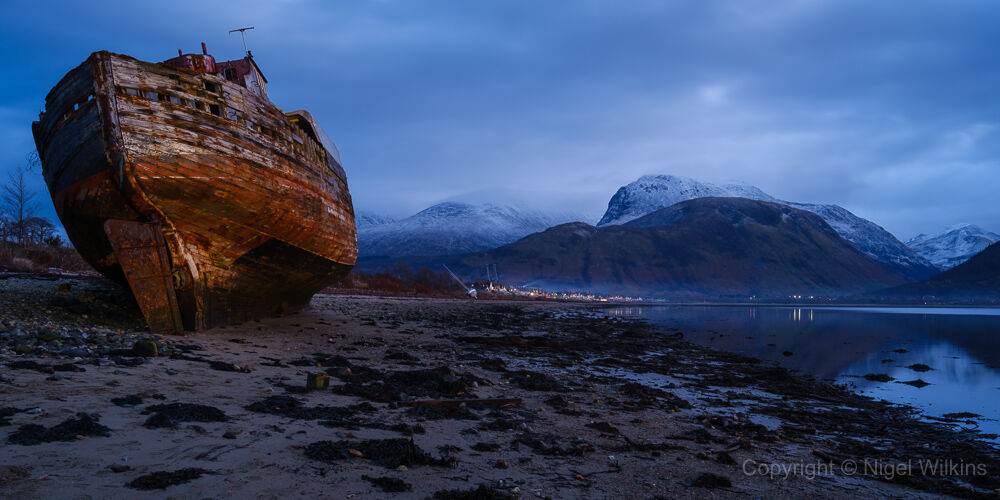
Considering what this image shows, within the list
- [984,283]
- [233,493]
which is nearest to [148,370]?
[233,493]

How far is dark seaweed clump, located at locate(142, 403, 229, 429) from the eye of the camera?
4.46m

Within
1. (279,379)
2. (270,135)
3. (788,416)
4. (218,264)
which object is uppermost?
(270,135)

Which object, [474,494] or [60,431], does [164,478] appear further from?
[474,494]

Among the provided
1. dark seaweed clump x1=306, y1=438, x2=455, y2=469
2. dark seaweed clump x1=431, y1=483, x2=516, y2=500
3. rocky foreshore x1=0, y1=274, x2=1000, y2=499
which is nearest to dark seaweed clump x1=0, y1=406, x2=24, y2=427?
rocky foreshore x1=0, y1=274, x2=1000, y2=499

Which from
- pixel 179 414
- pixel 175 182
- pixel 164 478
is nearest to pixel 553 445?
pixel 164 478

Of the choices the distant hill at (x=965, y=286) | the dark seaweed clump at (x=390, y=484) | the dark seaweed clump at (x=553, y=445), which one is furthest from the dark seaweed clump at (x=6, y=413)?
the distant hill at (x=965, y=286)

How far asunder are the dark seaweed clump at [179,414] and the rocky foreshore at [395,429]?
3 centimetres

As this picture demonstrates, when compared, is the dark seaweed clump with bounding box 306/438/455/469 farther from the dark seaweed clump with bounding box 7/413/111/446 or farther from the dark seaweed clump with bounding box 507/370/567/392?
the dark seaweed clump with bounding box 507/370/567/392

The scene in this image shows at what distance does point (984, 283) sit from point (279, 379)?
19326cm

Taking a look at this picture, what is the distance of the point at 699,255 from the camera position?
190m

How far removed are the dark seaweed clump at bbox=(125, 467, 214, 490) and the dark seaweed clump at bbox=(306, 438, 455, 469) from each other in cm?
88

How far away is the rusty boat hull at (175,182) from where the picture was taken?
889 cm

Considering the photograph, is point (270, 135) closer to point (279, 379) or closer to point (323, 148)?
point (323, 148)

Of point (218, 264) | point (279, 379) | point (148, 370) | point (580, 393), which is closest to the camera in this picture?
point (148, 370)
